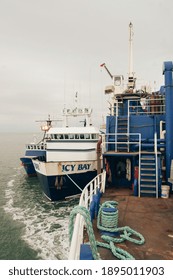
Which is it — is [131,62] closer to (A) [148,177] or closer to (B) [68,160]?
(B) [68,160]

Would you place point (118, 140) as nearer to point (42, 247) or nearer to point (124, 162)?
point (124, 162)

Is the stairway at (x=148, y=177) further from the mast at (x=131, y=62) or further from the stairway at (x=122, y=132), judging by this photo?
the mast at (x=131, y=62)

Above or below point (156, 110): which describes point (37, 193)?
below

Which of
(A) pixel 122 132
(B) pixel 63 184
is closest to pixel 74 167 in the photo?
(B) pixel 63 184

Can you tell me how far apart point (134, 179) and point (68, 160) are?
33.1ft

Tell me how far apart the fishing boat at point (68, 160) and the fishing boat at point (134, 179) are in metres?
5.49

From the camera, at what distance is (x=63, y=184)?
18.7 metres

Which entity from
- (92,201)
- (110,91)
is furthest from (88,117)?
(92,201)

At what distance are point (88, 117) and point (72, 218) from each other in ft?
68.2

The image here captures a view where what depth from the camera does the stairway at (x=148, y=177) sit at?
35.9 ft

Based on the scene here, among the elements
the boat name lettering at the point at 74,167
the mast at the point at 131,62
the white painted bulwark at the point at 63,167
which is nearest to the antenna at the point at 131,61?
the mast at the point at 131,62

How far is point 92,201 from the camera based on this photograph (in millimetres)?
7895
